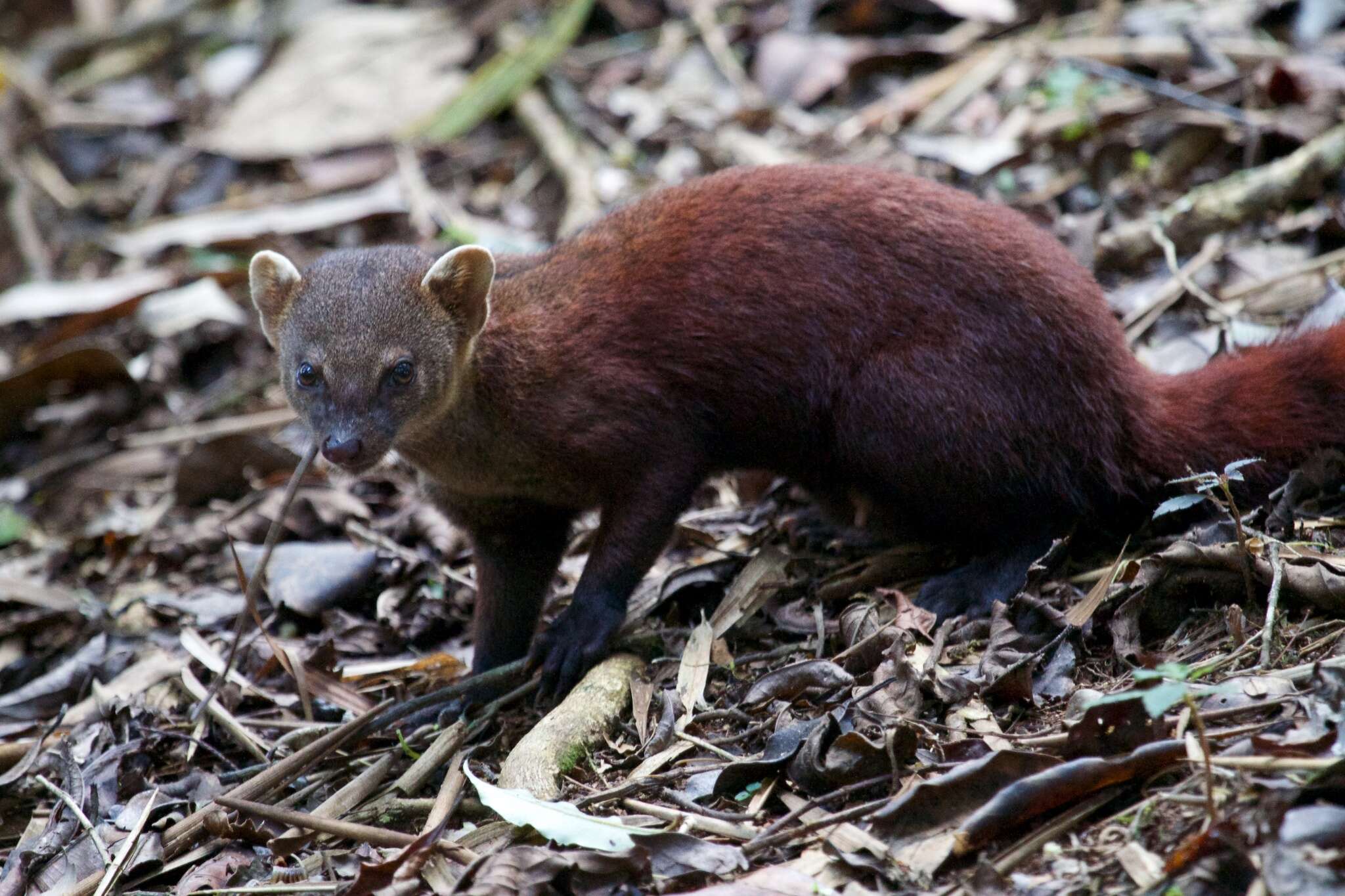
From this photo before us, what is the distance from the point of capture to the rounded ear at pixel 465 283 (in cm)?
546

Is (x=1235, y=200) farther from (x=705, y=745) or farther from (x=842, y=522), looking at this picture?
(x=705, y=745)

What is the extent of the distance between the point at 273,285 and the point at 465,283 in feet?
2.82

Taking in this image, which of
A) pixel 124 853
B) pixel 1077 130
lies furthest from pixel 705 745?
pixel 1077 130

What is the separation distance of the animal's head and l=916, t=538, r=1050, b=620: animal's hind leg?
210 centimetres

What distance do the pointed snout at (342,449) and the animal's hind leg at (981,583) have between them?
2233mm

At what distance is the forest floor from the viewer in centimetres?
381

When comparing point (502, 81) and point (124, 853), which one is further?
point (502, 81)

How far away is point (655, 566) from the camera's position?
6.44 meters

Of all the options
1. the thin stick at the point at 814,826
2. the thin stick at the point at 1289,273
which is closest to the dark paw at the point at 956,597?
the thin stick at the point at 814,826

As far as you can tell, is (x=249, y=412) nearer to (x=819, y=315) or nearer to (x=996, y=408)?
(x=819, y=315)

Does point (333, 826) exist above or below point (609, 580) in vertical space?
below

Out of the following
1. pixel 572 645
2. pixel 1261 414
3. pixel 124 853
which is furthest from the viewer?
pixel 572 645

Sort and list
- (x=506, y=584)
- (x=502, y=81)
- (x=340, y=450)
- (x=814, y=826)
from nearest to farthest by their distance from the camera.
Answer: (x=814, y=826) → (x=340, y=450) → (x=506, y=584) → (x=502, y=81)

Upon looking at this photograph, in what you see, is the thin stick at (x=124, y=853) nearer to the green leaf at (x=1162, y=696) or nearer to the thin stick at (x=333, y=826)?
the thin stick at (x=333, y=826)
